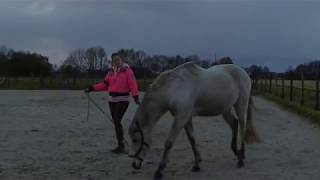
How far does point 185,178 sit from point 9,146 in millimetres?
4115

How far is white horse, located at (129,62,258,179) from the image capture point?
284 inches

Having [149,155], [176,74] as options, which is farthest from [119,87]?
[176,74]

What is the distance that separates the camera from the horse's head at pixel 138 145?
23.5 ft

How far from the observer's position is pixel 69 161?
842cm

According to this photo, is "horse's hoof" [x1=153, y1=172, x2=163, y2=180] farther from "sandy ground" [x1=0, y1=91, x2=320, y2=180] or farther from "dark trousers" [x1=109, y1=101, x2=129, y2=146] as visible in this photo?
"dark trousers" [x1=109, y1=101, x2=129, y2=146]

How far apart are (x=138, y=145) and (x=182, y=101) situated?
29.7 inches

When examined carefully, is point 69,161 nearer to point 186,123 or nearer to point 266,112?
point 186,123

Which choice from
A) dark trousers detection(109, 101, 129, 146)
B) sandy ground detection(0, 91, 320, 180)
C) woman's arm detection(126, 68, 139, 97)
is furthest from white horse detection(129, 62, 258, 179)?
dark trousers detection(109, 101, 129, 146)

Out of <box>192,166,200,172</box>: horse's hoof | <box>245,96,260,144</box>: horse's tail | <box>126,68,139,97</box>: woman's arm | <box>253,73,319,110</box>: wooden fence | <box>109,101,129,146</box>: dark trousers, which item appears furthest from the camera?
<box>253,73,319,110</box>: wooden fence

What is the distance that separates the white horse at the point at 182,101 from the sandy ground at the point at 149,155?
37 cm

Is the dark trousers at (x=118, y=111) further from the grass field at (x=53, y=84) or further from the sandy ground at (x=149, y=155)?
the grass field at (x=53, y=84)

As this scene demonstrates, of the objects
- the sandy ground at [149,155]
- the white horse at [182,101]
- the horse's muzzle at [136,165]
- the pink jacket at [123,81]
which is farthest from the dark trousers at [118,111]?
the horse's muzzle at [136,165]

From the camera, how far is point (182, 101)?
7230mm

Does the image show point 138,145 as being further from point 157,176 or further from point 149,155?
point 149,155
